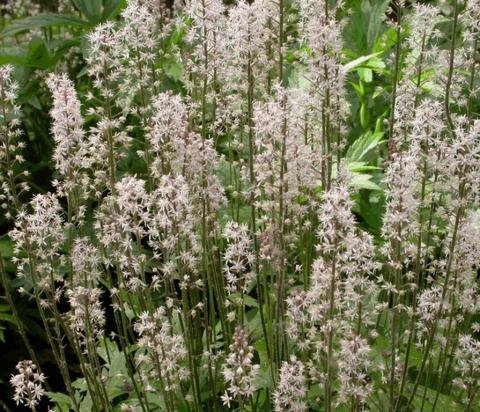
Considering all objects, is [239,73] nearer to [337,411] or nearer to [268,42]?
[268,42]

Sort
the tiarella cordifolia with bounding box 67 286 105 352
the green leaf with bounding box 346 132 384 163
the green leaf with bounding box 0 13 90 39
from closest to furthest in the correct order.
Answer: the tiarella cordifolia with bounding box 67 286 105 352, the green leaf with bounding box 346 132 384 163, the green leaf with bounding box 0 13 90 39

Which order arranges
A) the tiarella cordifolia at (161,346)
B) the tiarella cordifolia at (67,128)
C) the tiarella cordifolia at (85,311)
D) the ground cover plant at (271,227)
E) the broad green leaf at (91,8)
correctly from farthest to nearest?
the broad green leaf at (91,8) → the tiarella cordifolia at (85,311) → the tiarella cordifolia at (67,128) → the tiarella cordifolia at (161,346) → the ground cover plant at (271,227)

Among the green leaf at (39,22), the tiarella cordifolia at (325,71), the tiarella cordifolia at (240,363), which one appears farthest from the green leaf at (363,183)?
the green leaf at (39,22)

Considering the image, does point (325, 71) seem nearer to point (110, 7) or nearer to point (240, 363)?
point (240, 363)

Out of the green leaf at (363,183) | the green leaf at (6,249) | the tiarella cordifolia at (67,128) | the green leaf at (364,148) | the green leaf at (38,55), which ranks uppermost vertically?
the green leaf at (38,55)

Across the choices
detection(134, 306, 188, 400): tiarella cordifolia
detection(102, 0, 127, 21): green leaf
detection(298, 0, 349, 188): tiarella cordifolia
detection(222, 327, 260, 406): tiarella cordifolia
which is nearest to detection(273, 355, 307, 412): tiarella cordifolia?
detection(222, 327, 260, 406): tiarella cordifolia

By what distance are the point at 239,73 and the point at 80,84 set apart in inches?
149

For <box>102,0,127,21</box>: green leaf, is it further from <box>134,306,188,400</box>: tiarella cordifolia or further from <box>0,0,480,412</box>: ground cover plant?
<box>134,306,188,400</box>: tiarella cordifolia

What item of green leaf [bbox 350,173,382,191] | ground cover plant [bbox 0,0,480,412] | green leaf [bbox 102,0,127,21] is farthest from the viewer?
green leaf [bbox 102,0,127,21]

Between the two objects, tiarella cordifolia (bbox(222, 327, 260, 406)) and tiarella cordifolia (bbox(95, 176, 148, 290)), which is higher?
tiarella cordifolia (bbox(95, 176, 148, 290))

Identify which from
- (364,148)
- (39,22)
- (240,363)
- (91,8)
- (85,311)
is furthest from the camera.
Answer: (91,8)

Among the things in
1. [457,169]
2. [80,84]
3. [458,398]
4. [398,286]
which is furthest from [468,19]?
[80,84]

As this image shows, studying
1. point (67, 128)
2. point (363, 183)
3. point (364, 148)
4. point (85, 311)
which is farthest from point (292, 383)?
point (364, 148)

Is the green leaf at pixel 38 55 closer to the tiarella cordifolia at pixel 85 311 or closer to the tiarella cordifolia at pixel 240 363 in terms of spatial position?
the tiarella cordifolia at pixel 85 311
